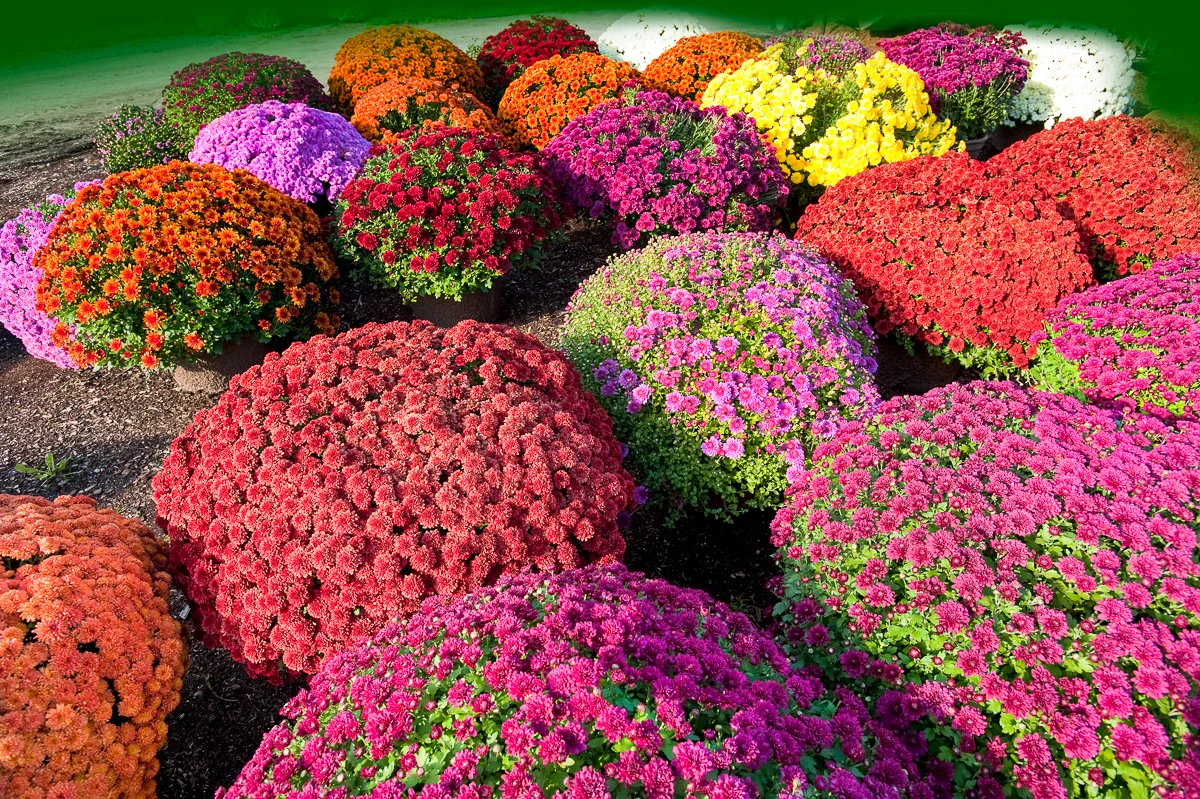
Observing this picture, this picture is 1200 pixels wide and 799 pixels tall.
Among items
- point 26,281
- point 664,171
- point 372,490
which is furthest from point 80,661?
point 664,171

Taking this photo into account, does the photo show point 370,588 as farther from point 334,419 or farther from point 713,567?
point 713,567

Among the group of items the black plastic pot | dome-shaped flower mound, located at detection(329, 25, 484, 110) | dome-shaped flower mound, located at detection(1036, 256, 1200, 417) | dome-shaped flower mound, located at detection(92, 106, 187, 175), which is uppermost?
dome-shaped flower mound, located at detection(329, 25, 484, 110)

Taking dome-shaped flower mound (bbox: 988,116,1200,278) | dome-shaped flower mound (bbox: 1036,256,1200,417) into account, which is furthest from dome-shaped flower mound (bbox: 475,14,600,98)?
dome-shaped flower mound (bbox: 1036,256,1200,417)

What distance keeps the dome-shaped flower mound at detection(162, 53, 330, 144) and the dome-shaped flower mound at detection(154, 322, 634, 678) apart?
6.03 meters

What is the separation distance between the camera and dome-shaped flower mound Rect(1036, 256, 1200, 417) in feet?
10.7

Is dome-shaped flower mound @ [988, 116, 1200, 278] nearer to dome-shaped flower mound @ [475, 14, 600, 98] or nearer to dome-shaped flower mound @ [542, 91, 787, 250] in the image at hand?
dome-shaped flower mound @ [542, 91, 787, 250]

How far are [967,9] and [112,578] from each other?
10.6ft

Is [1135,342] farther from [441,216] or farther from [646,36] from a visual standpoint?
[646,36]

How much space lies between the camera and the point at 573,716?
1766mm

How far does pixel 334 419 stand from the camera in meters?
3.02

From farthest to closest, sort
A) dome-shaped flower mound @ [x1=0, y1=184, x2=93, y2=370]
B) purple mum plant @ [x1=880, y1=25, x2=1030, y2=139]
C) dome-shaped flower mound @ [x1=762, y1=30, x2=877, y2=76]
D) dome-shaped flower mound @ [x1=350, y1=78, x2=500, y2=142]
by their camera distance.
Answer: purple mum plant @ [x1=880, y1=25, x2=1030, y2=139] < dome-shaped flower mound @ [x1=350, y1=78, x2=500, y2=142] < dome-shaped flower mound @ [x1=762, y1=30, x2=877, y2=76] < dome-shaped flower mound @ [x1=0, y1=184, x2=93, y2=370]

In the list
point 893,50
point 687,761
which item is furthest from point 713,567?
point 893,50

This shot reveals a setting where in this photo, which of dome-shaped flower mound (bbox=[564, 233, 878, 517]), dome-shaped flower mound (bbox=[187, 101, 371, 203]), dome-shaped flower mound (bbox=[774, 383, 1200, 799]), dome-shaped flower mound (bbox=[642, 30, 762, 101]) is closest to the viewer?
dome-shaped flower mound (bbox=[774, 383, 1200, 799])

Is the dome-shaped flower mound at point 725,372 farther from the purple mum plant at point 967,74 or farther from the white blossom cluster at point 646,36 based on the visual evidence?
the white blossom cluster at point 646,36
